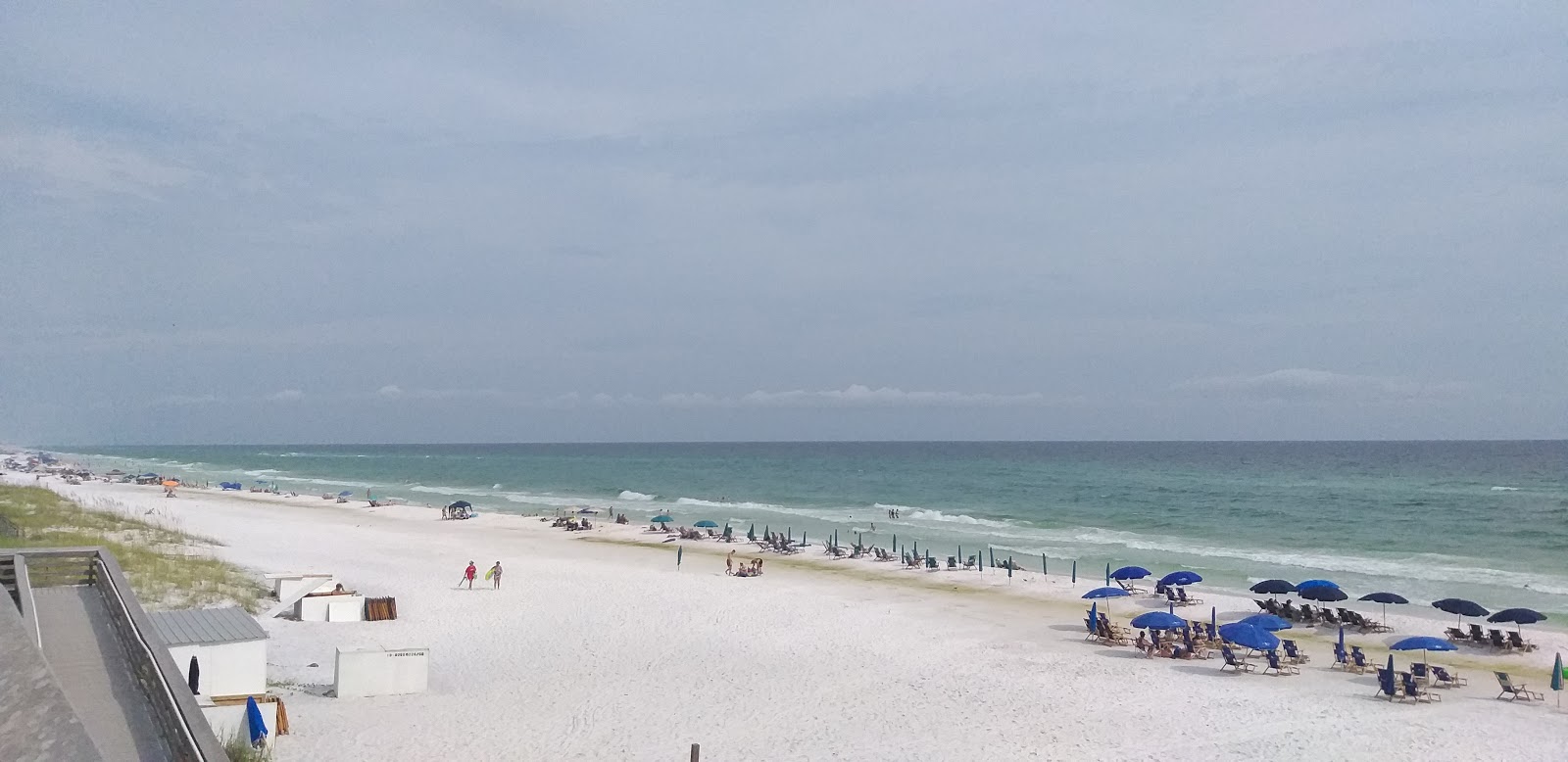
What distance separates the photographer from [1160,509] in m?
55.8

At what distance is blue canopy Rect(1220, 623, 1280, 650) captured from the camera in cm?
1734

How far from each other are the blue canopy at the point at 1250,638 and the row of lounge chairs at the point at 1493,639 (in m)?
5.93

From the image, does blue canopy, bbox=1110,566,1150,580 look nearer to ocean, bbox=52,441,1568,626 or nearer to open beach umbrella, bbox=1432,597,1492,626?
ocean, bbox=52,441,1568,626

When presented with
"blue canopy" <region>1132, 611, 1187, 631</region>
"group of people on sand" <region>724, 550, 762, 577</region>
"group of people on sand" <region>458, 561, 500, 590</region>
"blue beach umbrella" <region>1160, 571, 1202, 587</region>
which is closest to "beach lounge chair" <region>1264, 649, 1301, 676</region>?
"blue canopy" <region>1132, 611, 1187, 631</region>

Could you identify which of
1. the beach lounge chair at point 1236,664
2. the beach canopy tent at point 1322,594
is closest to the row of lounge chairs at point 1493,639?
the beach canopy tent at point 1322,594

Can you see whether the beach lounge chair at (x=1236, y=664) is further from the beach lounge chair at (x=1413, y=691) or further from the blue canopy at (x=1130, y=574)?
the blue canopy at (x=1130, y=574)

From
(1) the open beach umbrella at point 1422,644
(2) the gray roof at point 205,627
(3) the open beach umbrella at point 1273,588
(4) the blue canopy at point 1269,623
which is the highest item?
(2) the gray roof at point 205,627

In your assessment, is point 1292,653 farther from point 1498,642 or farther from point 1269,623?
point 1498,642

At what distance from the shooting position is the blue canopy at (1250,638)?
17344 mm

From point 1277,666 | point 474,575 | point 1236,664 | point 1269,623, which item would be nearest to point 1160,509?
point 1269,623

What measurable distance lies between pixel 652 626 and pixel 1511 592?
24.2 m

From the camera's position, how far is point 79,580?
11.8m

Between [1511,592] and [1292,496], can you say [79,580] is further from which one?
[1292,496]

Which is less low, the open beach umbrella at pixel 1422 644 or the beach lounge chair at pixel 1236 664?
the open beach umbrella at pixel 1422 644
